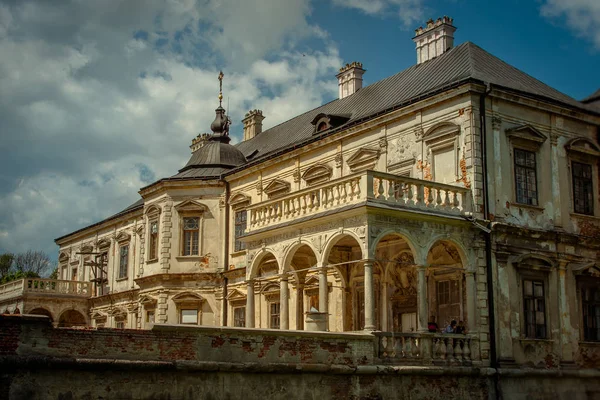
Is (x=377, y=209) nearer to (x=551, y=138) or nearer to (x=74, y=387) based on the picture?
(x=551, y=138)

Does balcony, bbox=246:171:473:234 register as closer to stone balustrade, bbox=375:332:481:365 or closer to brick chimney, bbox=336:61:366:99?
stone balustrade, bbox=375:332:481:365

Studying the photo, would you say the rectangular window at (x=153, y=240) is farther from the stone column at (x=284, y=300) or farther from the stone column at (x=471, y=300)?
the stone column at (x=471, y=300)

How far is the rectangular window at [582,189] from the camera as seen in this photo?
72.0ft

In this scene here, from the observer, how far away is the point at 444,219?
19.1 meters

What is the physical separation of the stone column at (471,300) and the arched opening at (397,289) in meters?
2.25

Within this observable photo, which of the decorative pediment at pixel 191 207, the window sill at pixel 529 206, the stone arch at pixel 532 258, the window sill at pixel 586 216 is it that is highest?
the decorative pediment at pixel 191 207

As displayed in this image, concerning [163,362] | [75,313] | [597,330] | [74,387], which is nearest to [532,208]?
[597,330]

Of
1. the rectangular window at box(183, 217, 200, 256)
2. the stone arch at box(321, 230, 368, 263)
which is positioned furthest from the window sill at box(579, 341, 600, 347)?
the rectangular window at box(183, 217, 200, 256)

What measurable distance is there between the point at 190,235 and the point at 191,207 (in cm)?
104

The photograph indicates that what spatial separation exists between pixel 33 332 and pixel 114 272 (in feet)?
74.7

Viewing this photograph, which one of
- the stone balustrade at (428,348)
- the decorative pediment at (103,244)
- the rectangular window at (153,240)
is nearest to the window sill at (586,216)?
the stone balustrade at (428,348)

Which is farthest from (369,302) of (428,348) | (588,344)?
(588,344)

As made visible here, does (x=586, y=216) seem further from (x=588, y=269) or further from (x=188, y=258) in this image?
(x=188, y=258)

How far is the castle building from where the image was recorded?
19.0 meters
